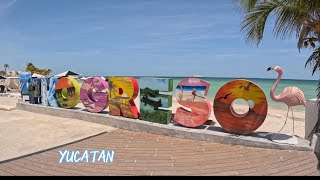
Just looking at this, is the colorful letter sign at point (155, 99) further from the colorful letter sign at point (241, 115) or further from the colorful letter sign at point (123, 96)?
the colorful letter sign at point (241, 115)

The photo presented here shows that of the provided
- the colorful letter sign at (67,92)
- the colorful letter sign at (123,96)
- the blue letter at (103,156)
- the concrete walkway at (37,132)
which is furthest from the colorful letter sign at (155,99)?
the colorful letter sign at (67,92)

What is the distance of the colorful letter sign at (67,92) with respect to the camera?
41.3 ft

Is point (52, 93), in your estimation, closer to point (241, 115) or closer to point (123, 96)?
point (123, 96)

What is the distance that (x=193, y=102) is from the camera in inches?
352

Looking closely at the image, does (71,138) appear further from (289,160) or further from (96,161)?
(289,160)

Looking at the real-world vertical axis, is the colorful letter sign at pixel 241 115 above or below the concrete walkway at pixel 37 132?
above

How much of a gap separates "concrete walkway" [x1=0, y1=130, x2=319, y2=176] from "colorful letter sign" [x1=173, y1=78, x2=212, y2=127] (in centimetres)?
112

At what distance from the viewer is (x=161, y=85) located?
9672 millimetres

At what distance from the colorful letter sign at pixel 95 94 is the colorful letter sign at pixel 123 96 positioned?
1.58 ft

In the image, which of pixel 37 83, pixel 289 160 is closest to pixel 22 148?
pixel 289 160

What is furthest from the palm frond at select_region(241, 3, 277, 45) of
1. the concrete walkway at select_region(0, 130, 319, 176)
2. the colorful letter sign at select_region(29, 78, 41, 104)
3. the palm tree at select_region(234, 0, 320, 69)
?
the colorful letter sign at select_region(29, 78, 41, 104)

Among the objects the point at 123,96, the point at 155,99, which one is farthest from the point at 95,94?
the point at 155,99

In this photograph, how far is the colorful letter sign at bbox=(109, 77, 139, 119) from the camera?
407 inches

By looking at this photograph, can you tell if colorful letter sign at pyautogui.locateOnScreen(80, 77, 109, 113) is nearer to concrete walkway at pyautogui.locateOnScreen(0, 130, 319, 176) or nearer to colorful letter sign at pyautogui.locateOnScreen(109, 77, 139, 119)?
colorful letter sign at pyautogui.locateOnScreen(109, 77, 139, 119)
